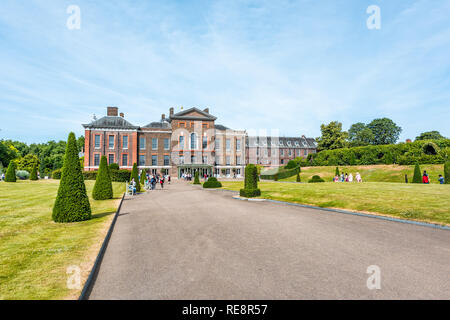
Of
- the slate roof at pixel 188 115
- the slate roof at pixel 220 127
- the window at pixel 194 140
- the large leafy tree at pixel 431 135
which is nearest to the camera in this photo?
the slate roof at pixel 188 115

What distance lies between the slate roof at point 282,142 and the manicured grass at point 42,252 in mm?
64372

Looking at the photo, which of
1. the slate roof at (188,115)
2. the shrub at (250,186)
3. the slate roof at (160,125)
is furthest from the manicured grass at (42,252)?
the slate roof at (160,125)

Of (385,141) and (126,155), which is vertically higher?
(385,141)

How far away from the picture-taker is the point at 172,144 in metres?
57.9

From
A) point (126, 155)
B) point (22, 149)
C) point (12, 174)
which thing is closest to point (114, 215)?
point (12, 174)

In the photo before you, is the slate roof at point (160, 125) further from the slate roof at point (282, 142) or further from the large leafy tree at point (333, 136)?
the large leafy tree at point (333, 136)

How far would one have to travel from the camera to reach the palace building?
52625mm

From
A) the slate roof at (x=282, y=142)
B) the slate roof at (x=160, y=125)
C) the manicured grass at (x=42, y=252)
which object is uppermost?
the slate roof at (x=160, y=125)

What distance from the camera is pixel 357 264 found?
5.60m

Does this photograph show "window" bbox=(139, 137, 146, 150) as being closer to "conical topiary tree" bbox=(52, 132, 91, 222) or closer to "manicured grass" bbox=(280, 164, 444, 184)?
"manicured grass" bbox=(280, 164, 444, 184)

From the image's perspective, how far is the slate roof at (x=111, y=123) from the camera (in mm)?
52031
